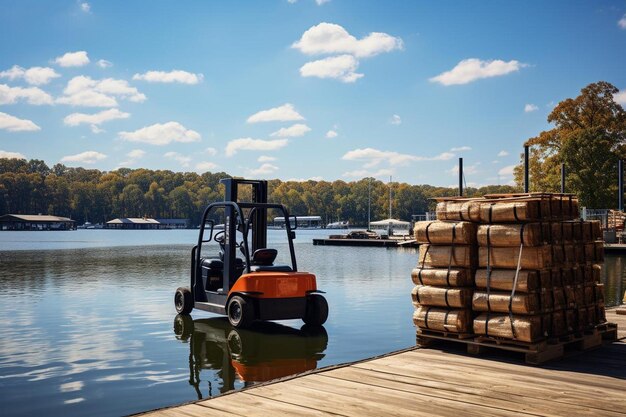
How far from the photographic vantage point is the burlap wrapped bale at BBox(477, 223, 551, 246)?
8898 millimetres

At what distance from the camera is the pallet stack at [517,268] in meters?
8.91

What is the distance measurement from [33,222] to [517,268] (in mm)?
193066

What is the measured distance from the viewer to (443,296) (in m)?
9.56

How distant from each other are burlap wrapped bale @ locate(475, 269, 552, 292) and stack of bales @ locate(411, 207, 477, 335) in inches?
10.3

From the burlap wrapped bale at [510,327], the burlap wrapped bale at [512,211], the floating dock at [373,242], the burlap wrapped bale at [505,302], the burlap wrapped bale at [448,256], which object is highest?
the burlap wrapped bale at [512,211]

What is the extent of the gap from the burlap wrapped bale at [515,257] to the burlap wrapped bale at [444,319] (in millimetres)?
742

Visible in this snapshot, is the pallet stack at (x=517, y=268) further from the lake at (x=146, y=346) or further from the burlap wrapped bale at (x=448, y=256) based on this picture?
the lake at (x=146, y=346)

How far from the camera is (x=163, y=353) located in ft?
39.4

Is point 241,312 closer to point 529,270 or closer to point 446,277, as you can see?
point 446,277

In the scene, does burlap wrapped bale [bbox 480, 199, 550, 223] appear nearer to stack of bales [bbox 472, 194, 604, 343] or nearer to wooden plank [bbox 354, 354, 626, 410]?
stack of bales [bbox 472, 194, 604, 343]

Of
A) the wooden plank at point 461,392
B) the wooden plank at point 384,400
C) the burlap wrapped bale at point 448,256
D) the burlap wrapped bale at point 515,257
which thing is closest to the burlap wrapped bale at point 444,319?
the burlap wrapped bale at point 448,256

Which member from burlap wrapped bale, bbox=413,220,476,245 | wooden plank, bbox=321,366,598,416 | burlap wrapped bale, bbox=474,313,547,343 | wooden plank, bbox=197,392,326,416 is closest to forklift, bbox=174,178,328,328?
burlap wrapped bale, bbox=413,220,476,245

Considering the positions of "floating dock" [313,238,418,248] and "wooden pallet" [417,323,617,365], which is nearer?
"wooden pallet" [417,323,617,365]

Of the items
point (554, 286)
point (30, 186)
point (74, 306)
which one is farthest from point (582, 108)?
point (30, 186)
